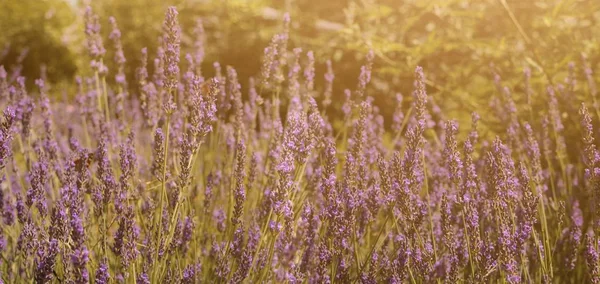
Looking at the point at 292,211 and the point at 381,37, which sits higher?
the point at 381,37

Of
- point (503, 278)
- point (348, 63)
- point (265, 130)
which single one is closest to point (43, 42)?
point (348, 63)

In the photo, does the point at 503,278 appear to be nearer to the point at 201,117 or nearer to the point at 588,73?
the point at 201,117

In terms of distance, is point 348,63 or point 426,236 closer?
point 426,236

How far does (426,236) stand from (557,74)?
224cm

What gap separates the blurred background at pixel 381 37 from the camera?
404 cm

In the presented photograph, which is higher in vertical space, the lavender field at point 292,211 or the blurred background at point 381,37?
the blurred background at point 381,37

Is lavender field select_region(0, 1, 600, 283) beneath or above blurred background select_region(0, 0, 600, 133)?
beneath

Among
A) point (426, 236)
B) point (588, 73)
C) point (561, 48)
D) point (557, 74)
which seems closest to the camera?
point (426, 236)

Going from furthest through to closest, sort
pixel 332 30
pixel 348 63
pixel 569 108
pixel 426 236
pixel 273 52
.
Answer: pixel 348 63 < pixel 332 30 < pixel 569 108 < pixel 273 52 < pixel 426 236

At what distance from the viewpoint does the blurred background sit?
4043 mm

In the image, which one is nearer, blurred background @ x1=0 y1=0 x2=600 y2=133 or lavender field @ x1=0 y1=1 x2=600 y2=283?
lavender field @ x1=0 y1=1 x2=600 y2=283

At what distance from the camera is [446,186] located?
306cm

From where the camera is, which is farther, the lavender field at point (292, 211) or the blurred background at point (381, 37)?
the blurred background at point (381, 37)

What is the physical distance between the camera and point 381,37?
17.9 ft
